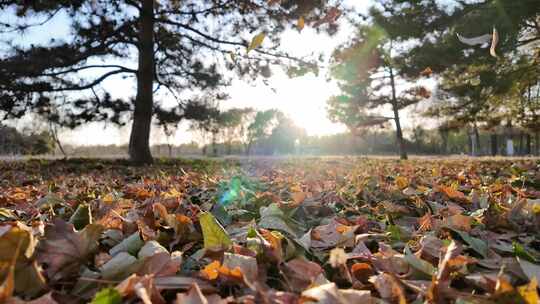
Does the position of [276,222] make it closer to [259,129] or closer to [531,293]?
[531,293]

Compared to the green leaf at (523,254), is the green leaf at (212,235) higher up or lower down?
higher up

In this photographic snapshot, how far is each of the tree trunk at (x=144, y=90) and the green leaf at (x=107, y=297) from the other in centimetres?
674

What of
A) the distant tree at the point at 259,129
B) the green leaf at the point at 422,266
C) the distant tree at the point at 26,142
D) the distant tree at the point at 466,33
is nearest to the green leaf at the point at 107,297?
the green leaf at the point at 422,266

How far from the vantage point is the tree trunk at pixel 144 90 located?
23.1 ft

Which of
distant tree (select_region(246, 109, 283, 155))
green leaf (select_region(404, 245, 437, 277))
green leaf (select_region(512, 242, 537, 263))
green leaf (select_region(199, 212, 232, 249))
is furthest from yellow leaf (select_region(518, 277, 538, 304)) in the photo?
distant tree (select_region(246, 109, 283, 155))

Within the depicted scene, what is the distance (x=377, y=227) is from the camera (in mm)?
1141

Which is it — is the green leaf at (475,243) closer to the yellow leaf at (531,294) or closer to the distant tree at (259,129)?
the yellow leaf at (531,294)

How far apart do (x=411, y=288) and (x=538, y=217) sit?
66cm

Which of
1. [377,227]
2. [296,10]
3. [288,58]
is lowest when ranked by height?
[377,227]

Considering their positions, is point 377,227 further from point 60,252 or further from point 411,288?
point 60,252

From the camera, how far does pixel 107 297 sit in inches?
19.8

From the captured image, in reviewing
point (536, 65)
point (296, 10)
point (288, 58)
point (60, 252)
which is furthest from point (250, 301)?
point (536, 65)

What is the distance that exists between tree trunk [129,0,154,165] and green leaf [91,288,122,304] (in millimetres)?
6742

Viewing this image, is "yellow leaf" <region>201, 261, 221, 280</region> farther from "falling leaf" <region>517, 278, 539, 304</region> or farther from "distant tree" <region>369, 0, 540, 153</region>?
"distant tree" <region>369, 0, 540, 153</region>
